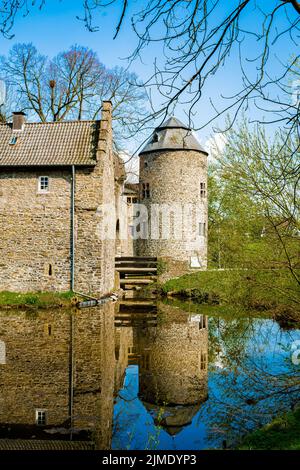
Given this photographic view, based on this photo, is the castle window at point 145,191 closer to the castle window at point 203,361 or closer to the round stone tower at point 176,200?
the round stone tower at point 176,200

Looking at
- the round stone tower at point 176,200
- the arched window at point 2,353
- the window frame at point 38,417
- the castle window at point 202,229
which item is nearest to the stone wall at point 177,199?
the round stone tower at point 176,200

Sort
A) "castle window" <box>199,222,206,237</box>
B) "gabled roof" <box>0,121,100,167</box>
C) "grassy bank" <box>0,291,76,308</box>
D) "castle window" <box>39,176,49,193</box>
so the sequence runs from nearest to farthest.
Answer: "grassy bank" <box>0,291,76,308</box>
"gabled roof" <box>0,121,100,167</box>
"castle window" <box>39,176,49,193</box>
"castle window" <box>199,222,206,237</box>


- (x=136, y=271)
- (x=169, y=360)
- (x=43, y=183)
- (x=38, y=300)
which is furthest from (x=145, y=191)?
(x=169, y=360)

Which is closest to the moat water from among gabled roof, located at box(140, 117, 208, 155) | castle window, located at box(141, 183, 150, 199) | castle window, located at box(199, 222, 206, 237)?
castle window, located at box(199, 222, 206, 237)

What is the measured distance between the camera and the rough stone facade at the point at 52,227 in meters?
16.7

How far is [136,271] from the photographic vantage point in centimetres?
2245

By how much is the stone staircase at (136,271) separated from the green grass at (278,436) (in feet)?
54.6

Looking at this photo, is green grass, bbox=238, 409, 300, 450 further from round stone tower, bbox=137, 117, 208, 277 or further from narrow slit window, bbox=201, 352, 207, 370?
round stone tower, bbox=137, 117, 208, 277

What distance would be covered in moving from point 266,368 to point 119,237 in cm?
1588

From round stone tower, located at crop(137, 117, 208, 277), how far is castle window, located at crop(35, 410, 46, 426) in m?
17.5

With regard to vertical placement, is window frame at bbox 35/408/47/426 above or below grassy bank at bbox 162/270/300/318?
below

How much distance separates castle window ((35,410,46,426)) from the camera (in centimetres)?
589

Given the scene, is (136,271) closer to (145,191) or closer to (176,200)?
(176,200)
